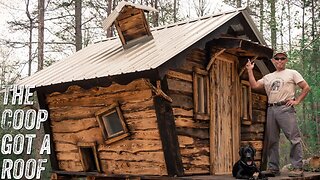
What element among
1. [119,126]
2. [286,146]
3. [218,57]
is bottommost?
[286,146]

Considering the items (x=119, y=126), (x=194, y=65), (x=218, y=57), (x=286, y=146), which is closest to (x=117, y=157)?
(x=119, y=126)

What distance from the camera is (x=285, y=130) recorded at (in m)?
8.49

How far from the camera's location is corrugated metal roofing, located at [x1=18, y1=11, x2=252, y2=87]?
8195mm

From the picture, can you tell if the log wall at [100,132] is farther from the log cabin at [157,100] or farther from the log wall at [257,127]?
the log wall at [257,127]

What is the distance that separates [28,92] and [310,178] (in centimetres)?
637

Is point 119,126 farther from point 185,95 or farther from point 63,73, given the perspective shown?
point 63,73

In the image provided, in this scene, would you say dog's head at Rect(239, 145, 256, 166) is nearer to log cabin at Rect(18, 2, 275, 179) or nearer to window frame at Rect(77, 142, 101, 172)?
log cabin at Rect(18, 2, 275, 179)

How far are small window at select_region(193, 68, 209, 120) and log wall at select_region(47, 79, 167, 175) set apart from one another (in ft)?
3.67

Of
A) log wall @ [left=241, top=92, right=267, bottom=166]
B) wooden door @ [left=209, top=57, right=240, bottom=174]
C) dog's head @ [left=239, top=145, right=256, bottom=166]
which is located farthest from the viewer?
log wall @ [left=241, top=92, right=267, bottom=166]

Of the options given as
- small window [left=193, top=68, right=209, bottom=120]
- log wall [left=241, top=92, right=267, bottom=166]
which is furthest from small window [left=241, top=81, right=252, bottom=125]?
small window [left=193, top=68, right=209, bottom=120]

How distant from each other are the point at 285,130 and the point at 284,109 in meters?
0.40

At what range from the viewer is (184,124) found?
28.3 feet

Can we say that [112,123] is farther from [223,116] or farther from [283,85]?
[283,85]

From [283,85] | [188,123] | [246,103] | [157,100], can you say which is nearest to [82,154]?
[188,123]
